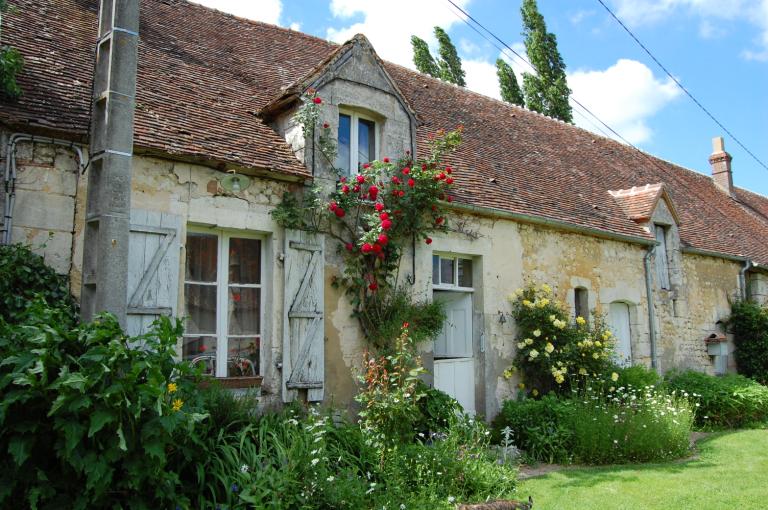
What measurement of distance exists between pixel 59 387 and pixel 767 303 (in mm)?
15500

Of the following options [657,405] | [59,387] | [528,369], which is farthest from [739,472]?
[59,387]

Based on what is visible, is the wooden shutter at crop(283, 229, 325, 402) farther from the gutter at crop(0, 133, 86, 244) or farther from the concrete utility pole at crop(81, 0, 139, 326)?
the gutter at crop(0, 133, 86, 244)

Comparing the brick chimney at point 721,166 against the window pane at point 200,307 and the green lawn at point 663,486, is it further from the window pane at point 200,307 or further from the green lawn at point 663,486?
the window pane at point 200,307

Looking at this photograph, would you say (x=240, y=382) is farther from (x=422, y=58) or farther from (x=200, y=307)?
(x=422, y=58)

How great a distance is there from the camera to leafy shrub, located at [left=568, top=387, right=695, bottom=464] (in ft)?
26.1

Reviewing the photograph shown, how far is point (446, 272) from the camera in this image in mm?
9297

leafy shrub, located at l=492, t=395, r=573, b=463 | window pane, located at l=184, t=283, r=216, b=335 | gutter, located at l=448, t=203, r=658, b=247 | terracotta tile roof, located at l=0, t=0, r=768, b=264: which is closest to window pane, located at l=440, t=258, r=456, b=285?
gutter, located at l=448, t=203, r=658, b=247

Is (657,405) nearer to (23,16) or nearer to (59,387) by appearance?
(59,387)

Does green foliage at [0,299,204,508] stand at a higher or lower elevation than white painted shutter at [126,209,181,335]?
lower

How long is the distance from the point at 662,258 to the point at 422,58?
1477cm

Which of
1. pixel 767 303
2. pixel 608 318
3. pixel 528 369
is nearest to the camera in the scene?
pixel 528 369

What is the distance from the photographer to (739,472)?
24.1 feet

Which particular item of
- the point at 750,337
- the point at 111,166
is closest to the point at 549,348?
the point at 111,166

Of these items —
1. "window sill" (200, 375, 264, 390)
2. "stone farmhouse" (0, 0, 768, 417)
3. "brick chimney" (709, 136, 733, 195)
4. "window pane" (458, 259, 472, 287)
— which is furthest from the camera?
"brick chimney" (709, 136, 733, 195)
